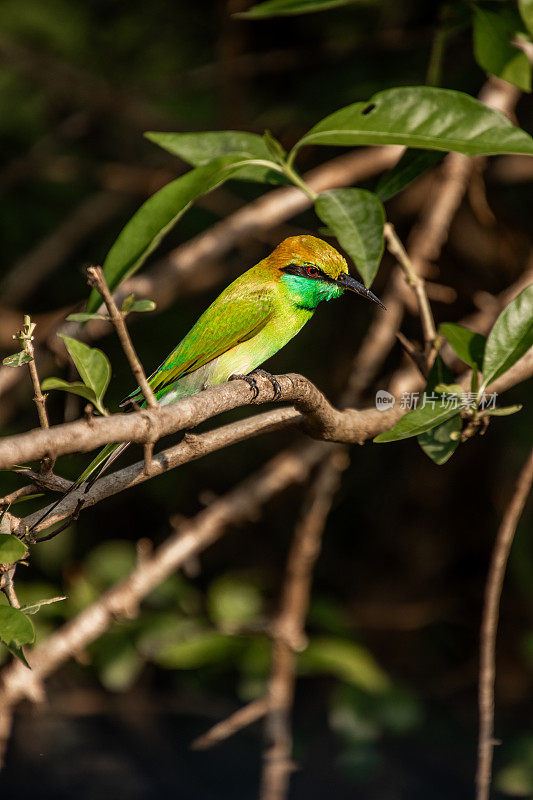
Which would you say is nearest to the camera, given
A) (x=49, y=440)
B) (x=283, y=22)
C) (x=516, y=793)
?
(x=49, y=440)

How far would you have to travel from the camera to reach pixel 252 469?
2.98m

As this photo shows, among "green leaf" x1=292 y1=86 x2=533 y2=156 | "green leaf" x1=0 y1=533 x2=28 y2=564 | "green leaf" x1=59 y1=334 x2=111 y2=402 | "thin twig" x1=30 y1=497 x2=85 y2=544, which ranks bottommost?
"green leaf" x1=0 y1=533 x2=28 y2=564

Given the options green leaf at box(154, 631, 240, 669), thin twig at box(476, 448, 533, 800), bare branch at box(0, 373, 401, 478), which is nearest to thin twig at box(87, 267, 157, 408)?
bare branch at box(0, 373, 401, 478)

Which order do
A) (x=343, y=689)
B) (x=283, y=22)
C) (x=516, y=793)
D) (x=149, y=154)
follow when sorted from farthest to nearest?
(x=149, y=154), (x=283, y=22), (x=343, y=689), (x=516, y=793)

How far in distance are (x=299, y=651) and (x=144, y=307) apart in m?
1.38

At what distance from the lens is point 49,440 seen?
0.68 m

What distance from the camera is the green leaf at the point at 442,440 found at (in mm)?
1099

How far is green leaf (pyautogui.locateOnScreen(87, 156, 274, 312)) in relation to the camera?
104 centimetres

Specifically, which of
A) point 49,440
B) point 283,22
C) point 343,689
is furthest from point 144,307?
point 283,22

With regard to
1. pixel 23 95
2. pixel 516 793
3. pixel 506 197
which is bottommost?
pixel 516 793

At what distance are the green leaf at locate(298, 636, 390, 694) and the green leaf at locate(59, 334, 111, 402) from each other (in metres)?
1.32

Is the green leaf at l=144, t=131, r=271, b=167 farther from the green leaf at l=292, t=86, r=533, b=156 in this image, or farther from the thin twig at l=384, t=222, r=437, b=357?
the thin twig at l=384, t=222, r=437, b=357

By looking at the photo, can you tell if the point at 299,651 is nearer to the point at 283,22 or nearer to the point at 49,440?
the point at 49,440

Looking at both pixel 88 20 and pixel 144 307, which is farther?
pixel 88 20
